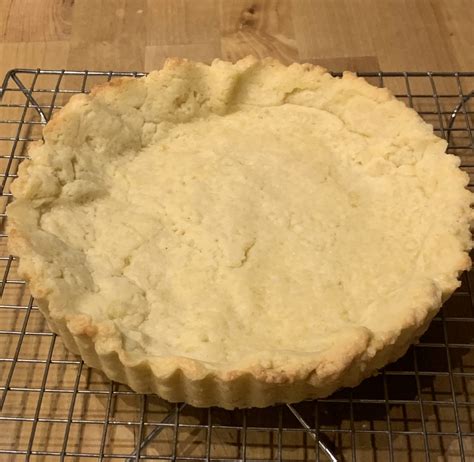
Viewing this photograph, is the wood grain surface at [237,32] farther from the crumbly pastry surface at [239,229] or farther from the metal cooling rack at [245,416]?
the metal cooling rack at [245,416]

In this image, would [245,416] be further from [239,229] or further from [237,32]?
[237,32]

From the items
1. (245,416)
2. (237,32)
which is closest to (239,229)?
(245,416)

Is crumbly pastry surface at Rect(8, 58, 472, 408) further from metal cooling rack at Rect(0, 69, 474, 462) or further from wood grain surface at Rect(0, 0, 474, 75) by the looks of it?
wood grain surface at Rect(0, 0, 474, 75)

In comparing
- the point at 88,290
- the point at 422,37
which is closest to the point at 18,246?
the point at 88,290

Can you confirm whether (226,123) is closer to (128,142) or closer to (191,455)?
(128,142)

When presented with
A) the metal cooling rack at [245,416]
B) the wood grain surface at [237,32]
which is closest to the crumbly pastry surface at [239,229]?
the metal cooling rack at [245,416]

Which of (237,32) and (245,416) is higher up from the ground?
(237,32)
